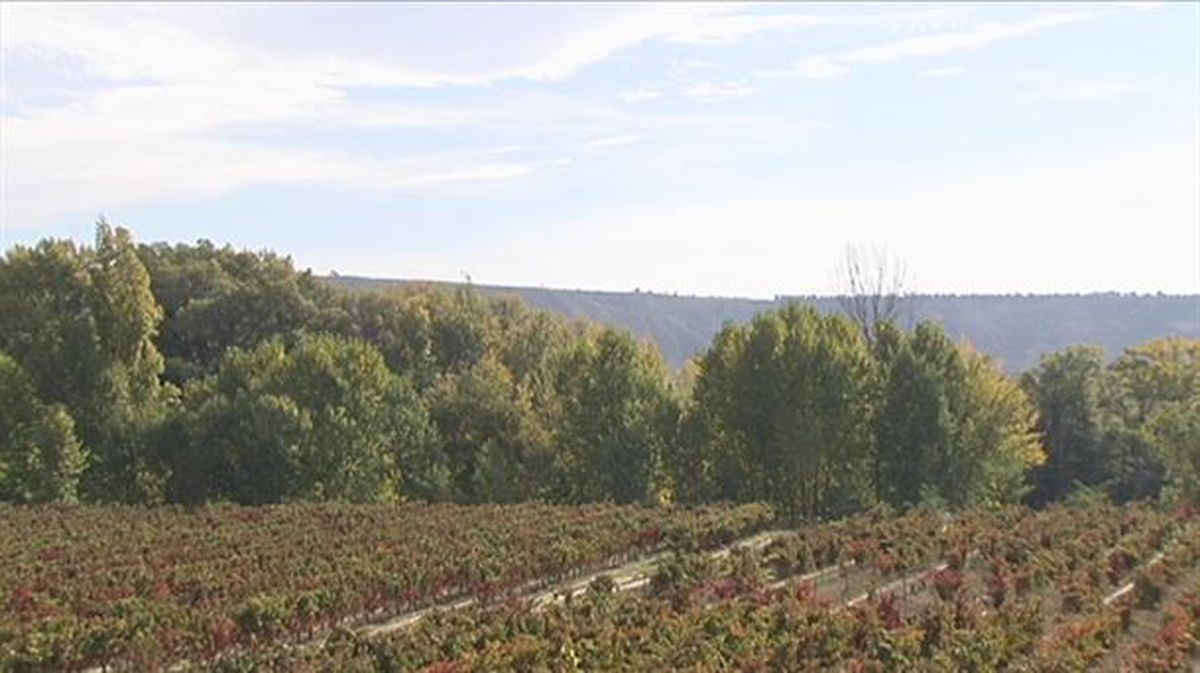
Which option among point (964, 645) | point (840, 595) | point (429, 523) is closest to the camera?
point (964, 645)

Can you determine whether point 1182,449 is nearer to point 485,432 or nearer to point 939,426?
point 939,426

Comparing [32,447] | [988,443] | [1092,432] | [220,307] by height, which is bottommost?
[1092,432]

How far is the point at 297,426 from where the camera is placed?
41.6 m

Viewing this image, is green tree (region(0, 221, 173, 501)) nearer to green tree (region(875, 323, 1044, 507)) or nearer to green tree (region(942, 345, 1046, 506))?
green tree (region(875, 323, 1044, 507))

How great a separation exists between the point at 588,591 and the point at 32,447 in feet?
86.0

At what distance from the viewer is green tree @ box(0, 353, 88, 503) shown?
39.9 meters

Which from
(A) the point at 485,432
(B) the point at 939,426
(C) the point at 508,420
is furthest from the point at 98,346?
(B) the point at 939,426

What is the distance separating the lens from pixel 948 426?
1693 inches

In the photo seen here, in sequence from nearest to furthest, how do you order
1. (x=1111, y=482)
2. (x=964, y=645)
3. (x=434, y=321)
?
(x=964, y=645), (x=1111, y=482), (x=434, y=321)

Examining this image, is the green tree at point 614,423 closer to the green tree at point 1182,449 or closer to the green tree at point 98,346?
the green tree at point 98,346

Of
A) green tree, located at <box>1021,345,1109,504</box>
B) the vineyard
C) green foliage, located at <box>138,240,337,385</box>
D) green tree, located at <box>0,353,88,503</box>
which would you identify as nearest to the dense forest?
green tree, located at <box>0,353,88,503</box>

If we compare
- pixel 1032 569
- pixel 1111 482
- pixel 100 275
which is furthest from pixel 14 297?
pixel 1111 482

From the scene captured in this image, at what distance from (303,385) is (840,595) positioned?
24596 millimetres

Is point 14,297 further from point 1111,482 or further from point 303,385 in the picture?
point 1111,482
